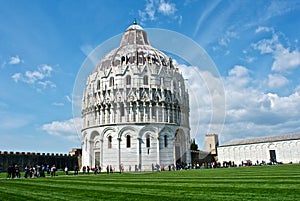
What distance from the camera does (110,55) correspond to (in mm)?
62344

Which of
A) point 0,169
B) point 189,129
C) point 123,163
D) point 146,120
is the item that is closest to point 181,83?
point 189,129

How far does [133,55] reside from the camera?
59000mm

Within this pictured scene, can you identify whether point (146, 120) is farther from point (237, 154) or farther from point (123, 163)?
point (237, 154)

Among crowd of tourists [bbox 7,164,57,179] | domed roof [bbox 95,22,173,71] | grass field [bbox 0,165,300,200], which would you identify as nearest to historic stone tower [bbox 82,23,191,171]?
domed roof [bbox 95,22,173,71]

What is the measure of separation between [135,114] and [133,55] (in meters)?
13.3

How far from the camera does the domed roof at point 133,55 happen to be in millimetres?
58156

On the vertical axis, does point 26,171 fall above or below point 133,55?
below

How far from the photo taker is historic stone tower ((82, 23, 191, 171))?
170 feet

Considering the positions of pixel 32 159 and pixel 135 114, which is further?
pixel 32 159

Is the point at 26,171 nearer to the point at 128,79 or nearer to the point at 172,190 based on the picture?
the point at 172,190

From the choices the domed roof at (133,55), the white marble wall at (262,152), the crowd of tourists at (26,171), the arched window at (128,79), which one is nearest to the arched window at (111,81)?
the arched window at (128,79)

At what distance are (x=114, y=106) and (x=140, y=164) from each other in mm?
11454

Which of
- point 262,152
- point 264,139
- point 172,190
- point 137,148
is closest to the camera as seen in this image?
point 172,190

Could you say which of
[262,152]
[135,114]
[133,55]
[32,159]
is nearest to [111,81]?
[133,55]
